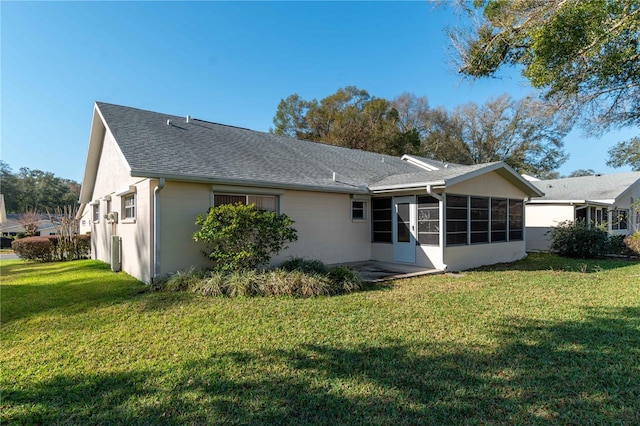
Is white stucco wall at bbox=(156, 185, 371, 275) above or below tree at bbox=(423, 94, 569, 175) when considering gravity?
below

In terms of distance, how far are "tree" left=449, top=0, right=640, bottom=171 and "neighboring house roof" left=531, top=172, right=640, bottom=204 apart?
25.9 feet

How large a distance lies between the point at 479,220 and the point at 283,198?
679 centimetres

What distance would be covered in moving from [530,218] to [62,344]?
64.8 feet

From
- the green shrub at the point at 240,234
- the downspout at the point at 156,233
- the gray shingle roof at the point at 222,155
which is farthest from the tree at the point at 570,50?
the downspout at the point at 156,233

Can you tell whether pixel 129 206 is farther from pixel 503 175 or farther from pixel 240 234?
pixel 503 175

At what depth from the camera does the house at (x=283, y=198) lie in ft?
26.3

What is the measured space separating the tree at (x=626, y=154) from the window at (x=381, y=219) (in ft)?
105

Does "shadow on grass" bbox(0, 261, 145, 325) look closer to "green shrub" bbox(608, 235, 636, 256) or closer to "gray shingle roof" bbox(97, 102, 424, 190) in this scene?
"gray shingle roof" bbox(97, 102, 424, 190)

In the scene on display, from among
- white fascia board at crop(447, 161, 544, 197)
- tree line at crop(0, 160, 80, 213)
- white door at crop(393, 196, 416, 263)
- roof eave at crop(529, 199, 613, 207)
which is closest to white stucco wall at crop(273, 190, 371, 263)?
white door at crop(393, 196, 416, 263)

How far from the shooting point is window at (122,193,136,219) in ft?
30.3

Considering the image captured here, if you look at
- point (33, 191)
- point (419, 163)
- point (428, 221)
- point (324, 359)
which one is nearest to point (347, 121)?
point (419, 163)

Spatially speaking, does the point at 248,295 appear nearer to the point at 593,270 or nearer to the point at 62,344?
the point at 62,344

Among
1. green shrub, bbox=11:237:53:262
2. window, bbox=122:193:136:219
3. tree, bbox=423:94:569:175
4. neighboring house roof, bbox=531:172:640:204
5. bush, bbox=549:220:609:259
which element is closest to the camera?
window, bbox=122:193:136:219

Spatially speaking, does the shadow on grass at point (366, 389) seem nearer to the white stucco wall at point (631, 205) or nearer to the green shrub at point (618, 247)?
the green shrub at point (618, 247)
